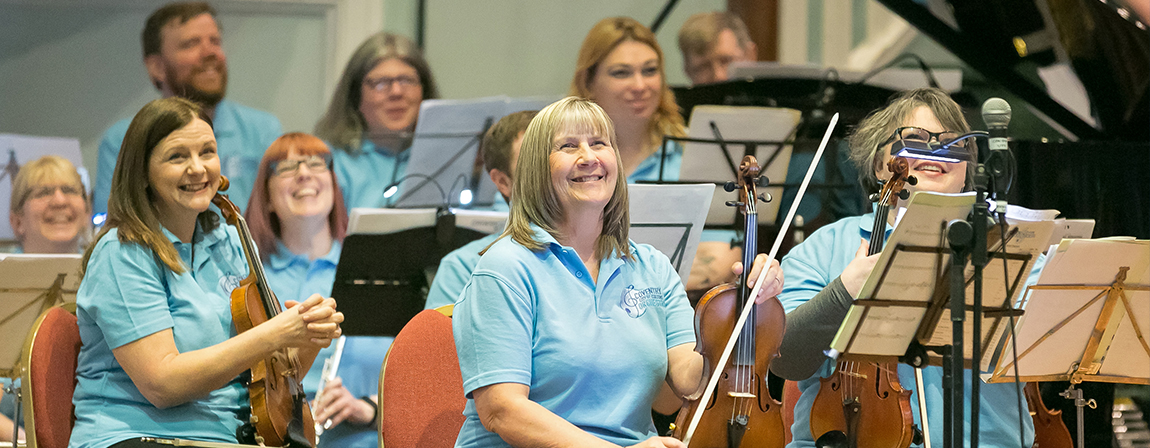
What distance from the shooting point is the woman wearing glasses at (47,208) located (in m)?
3.99

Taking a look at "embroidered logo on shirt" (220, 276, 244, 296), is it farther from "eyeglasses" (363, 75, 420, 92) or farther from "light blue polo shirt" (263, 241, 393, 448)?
"eyeglasses" (363, 75, 420, 92)

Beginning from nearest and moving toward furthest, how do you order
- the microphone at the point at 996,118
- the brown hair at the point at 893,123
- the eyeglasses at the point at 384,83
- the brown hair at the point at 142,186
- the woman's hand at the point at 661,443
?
the woman's hand at the point at 661,443 → the microphone at the point at 996,118 → the brown hair at the point at 142,186 → the brown hair at the point at 893,123 → the eyeglasses at the point at 384,83

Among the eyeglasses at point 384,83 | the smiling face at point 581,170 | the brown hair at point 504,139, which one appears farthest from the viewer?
the eyeglasses at point 384,83

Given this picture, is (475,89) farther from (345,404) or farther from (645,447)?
(645,447)

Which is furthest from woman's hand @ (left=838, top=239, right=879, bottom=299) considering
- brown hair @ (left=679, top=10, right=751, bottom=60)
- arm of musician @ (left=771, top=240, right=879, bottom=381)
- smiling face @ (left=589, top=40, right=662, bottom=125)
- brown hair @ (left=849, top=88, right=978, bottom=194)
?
brown hair @ (left=679, top=10, right=751, bottom=60)

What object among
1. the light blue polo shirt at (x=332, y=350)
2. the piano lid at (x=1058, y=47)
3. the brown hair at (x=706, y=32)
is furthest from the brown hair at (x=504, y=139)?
the brown hair at (x=706, y=32)

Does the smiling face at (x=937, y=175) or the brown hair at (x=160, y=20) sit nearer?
the smiling face at (x=937, y=175)

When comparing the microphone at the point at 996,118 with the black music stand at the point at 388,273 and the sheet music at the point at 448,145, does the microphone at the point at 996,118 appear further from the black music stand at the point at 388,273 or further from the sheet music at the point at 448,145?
the sheet music at the point at 448,145

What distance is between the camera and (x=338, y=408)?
323 centimetres

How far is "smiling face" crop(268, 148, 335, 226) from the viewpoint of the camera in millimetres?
3699

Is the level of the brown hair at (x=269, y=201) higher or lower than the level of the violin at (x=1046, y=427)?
higher

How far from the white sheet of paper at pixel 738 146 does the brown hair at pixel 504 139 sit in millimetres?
693

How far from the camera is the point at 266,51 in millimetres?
6035

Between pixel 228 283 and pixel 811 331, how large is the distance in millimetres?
1271
